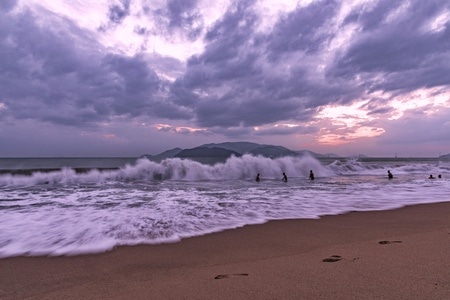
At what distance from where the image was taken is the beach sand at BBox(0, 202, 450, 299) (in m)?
3.00

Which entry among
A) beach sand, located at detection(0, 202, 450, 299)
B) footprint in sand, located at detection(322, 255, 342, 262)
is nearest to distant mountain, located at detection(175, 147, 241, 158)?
beach sand, located at detection(0, 202, 450, 299)

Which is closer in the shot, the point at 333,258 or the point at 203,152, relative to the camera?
the point at 333,258

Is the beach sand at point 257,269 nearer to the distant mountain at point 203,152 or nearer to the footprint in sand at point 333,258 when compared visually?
the footprint in sand at point 333,258

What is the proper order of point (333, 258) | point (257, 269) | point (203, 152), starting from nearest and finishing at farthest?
point (257, 269) < point (333, 258) < point (203, 152)

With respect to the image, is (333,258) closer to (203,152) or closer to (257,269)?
(257,269)

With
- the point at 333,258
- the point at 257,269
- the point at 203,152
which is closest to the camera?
the point at 257,269

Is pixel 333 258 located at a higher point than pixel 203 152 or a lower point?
→ lower

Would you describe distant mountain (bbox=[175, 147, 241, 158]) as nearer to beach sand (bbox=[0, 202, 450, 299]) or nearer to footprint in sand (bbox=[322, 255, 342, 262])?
beach sand (bbox=[0, 202, 450, 299])

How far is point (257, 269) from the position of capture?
148 inches

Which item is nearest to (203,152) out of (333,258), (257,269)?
(333,258)

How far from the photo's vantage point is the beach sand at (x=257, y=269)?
300cm

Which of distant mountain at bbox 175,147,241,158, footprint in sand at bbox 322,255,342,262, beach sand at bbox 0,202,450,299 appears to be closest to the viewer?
beach sand at bbox 0,202,450,299

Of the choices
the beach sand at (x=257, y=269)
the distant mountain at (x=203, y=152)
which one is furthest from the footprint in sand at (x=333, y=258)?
the distant mountain at (x=203, y=152)

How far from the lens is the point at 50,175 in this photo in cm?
2186
